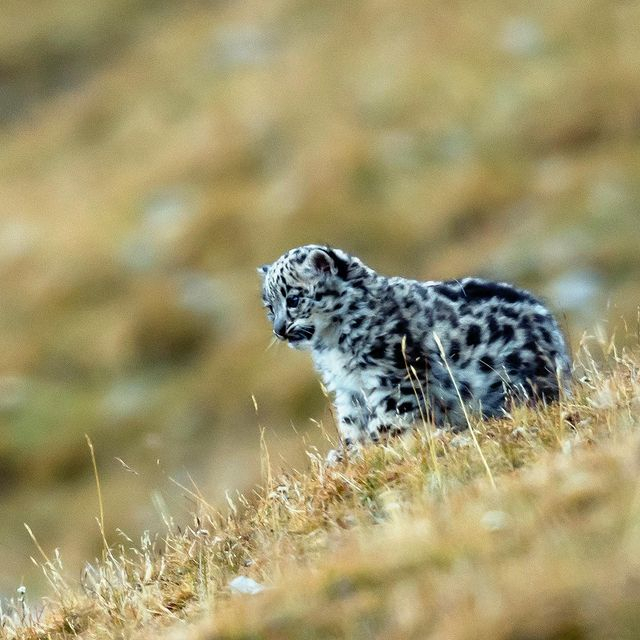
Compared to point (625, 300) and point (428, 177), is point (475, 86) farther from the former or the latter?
point (625, 300)

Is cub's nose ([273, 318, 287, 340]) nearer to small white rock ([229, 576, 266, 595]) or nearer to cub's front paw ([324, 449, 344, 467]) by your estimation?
cub's front paw ([324, 449, 344, 467])

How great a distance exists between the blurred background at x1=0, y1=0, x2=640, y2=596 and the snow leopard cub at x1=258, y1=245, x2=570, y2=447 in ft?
98.2

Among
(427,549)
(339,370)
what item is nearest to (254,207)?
(339,370)

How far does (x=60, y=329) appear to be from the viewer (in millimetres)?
67812

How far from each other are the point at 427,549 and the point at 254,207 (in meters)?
63.2

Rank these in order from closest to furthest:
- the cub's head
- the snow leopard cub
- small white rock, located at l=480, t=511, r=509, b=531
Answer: small white rock, located at l=480, t=511, r=509, b=531 → the snow leopard cub → the cub's head

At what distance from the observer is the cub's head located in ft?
49.5

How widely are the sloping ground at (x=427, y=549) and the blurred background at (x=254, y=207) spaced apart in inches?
1353

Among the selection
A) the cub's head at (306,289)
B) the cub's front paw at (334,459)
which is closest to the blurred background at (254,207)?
the cub's head at (306,289)

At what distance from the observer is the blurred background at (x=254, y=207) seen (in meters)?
54.7

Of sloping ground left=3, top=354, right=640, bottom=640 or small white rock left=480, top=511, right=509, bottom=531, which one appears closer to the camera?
sloping ground left=3, top=354, right=640, bottom=640

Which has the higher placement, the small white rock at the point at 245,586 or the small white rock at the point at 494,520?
the small white rock at the point at 245,586

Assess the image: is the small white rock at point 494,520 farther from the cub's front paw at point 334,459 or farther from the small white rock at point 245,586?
the cub's front paw at point 334,459

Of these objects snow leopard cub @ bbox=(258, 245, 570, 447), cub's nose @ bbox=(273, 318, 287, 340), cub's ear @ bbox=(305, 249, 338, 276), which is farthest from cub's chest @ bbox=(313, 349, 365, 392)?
cub's ear @ bbox=(305, 249, 338, 276)
